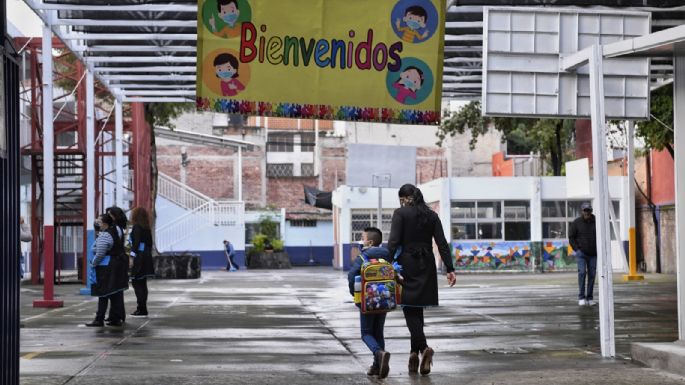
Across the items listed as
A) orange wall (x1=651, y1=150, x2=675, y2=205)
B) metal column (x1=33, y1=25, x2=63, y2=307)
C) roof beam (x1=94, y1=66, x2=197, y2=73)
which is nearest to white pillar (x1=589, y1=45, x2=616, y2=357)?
metal column (x1=33, y1=25, x2=63, y2=307)

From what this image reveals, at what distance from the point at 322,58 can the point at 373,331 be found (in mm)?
5191

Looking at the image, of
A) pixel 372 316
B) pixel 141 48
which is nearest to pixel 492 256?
pixel 141 48

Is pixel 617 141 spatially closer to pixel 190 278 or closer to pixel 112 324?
pixel 190 278

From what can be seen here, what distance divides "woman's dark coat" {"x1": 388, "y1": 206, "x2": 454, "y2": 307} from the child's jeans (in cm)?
30

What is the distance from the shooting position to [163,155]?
6638 cm

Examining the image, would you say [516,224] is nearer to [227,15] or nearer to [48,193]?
[48,193]

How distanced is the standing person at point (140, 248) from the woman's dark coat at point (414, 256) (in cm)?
762

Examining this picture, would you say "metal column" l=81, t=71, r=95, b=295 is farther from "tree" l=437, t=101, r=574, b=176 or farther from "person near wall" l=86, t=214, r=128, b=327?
"tree" l=437, t=101, r=574, b=176

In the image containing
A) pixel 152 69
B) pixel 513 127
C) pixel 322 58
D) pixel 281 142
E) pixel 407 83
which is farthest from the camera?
pixel 281 142

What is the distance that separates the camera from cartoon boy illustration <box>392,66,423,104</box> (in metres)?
15.6

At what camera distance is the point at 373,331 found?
1112 centimetres

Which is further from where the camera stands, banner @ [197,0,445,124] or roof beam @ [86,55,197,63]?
roof beam @ [86,55,197,63]

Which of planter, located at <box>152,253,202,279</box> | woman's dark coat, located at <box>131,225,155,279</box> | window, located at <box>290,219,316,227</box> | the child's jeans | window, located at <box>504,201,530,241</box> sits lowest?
the child's jeans

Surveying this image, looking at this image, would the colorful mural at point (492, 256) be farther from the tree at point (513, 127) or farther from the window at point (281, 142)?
the window at point (281, 142)
